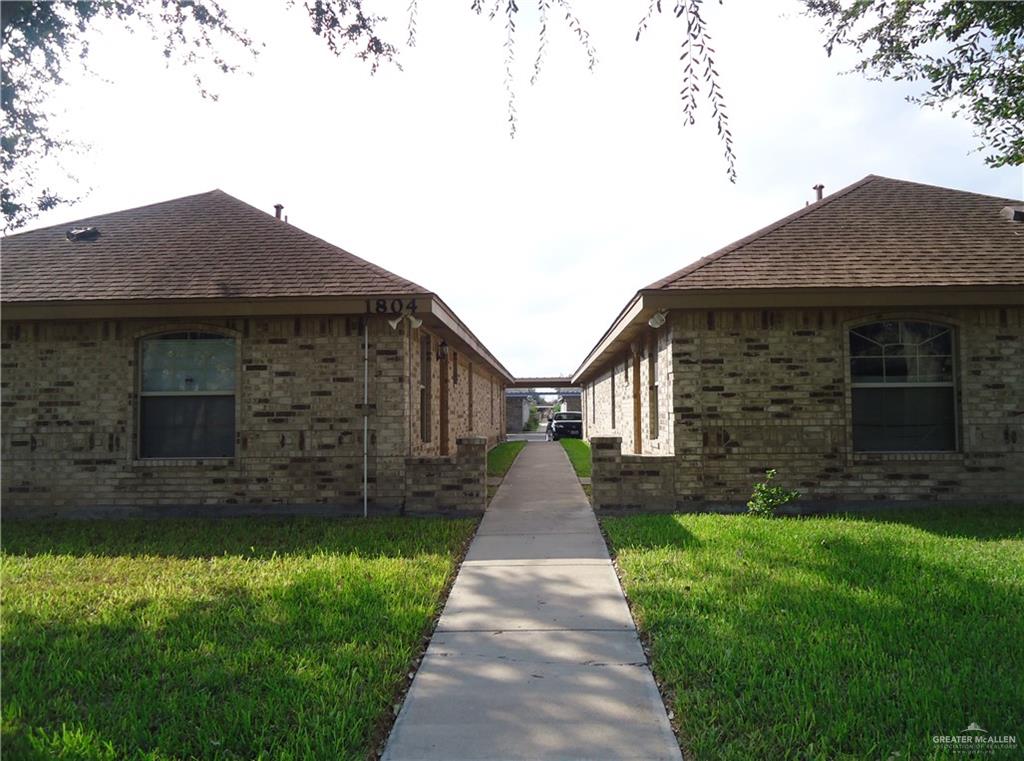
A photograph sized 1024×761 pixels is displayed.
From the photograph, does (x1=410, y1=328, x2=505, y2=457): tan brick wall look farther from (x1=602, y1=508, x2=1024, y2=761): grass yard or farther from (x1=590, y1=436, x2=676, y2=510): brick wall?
(x1=602, y1=508, x2=1024, y2=761): grass yard

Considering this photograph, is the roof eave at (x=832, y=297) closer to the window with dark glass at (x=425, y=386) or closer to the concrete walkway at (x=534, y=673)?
the concrete walkway at (x=534, y=673)

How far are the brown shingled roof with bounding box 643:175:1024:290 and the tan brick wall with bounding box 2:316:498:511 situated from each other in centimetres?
428

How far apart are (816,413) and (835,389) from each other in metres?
0.41

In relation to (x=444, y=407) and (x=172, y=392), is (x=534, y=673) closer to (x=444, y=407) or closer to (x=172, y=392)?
(x=172, y=392)

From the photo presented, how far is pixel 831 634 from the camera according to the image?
3.88m

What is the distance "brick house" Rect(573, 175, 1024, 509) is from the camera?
7.96m

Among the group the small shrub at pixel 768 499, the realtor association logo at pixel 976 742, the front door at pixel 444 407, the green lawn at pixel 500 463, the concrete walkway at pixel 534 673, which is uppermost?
the front door at pixel 444 407

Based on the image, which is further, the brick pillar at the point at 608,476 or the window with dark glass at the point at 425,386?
the window with dark glass at the point at 425,386

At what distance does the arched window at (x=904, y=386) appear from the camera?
8.13 metres

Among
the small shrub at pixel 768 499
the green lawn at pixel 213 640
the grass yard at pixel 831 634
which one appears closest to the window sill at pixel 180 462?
the green lawn at pixel 213 640

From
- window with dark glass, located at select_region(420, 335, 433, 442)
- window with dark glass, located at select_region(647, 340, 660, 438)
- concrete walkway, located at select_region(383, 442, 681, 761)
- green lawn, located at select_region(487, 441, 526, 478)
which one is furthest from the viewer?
green lawn, located at select_region(487, 441, 526, 478)

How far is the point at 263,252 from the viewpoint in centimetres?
933

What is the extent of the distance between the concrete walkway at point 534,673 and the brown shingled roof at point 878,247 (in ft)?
14.3

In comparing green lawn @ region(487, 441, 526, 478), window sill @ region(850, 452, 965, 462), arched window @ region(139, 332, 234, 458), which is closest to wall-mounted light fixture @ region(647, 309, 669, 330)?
window sill @ region(850, 452, 965, 462)
